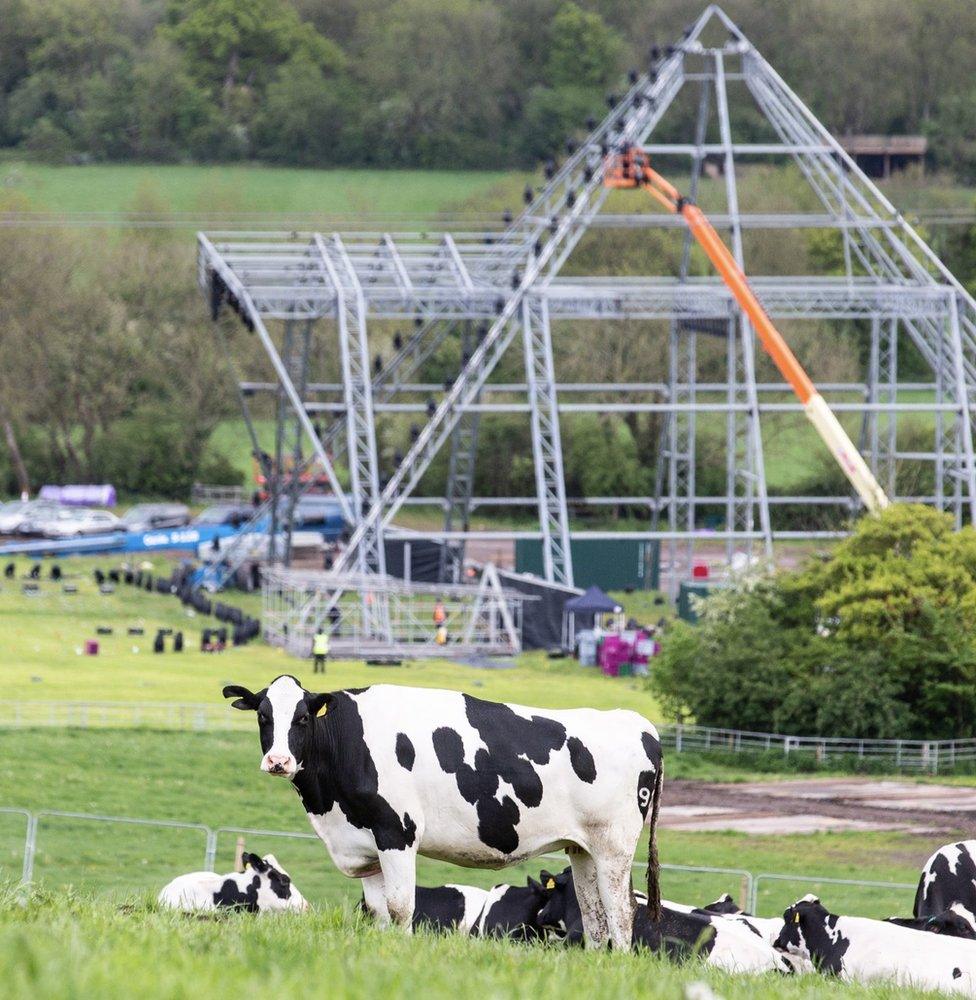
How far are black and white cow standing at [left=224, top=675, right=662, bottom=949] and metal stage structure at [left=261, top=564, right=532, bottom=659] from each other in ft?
116

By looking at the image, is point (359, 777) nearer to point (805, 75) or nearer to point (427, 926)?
point (427, 926)

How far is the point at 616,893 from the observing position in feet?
52.4

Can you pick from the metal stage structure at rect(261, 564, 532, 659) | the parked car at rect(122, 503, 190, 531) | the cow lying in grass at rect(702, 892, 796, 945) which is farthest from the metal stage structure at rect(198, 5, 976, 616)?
the cow lying in grass at rect(702, 892, 796, 945)

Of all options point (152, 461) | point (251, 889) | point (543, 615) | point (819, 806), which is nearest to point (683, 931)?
point (251, 889)

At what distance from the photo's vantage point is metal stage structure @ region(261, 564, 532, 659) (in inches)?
2057

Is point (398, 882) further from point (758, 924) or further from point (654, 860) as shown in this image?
point (758, 924)

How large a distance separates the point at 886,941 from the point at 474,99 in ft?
379

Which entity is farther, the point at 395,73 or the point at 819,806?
the point at 395,73

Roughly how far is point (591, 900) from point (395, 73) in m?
118

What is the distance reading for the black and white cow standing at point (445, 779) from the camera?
50.3 feet

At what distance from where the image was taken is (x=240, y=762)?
122 ft

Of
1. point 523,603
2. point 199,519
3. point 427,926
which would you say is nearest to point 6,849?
point 427,926

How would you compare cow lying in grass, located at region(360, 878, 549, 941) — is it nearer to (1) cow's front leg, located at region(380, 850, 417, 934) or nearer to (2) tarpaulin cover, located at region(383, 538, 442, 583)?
(1) cow's front leg, located at region(380, 850, 417, 934)

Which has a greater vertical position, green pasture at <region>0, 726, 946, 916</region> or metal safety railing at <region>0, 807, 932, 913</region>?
metal safety railing at <region>0, 807, 932, 913</region>
